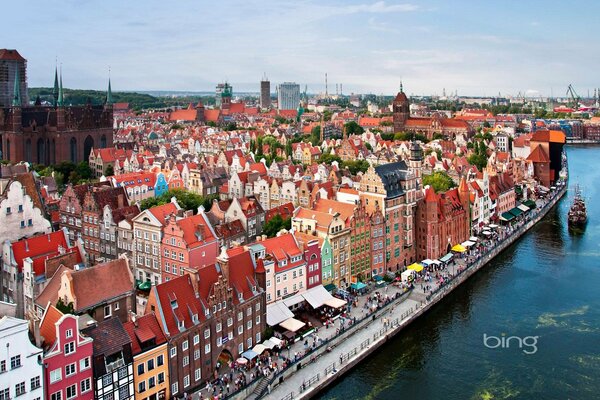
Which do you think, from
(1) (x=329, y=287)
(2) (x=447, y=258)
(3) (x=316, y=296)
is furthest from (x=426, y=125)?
(3) (x=316, y=296)

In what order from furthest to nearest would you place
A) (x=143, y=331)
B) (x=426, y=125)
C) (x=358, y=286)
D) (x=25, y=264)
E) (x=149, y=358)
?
(x=426, y=125) → (x=358, y=286) → (x=25, y=264) → (x=143, y=331) → (x=149, y=358)

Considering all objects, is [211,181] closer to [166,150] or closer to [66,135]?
[166,150]

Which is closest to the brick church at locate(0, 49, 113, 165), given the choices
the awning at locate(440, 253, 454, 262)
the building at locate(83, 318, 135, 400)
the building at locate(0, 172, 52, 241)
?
the building at locate(0, 172, 52, 241)

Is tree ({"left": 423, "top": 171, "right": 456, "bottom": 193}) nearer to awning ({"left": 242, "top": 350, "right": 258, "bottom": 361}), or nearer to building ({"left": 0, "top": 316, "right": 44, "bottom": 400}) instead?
awning ({"left": 242, "top": 350, "right": 258, "bottom": 361})

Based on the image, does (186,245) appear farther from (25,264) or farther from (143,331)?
(143,331)

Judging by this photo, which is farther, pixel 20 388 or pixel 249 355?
pixel 249 355

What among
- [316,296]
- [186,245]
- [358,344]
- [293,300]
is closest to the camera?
[358,344]

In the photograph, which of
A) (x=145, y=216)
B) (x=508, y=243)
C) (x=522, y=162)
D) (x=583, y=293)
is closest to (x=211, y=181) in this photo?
(x=145, y=216)
